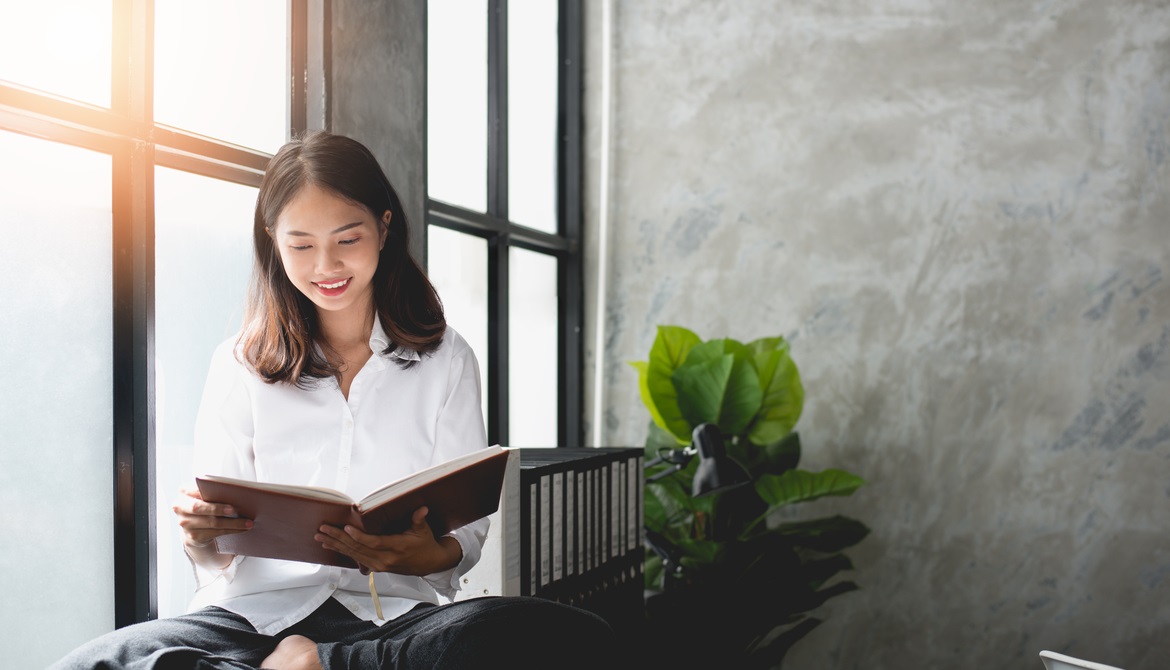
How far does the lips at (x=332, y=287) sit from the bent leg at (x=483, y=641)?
0.52 metres

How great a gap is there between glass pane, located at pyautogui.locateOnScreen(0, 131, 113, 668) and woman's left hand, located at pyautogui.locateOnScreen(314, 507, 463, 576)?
64 centimetres

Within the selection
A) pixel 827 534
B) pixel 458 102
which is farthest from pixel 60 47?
pixel 827 534

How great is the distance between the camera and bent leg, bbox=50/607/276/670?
1123mm

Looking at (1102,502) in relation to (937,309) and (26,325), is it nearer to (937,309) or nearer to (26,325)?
(937,309)

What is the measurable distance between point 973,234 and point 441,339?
2013mm

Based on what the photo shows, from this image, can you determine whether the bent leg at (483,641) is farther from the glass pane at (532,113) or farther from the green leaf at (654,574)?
the glass pane at (532,113)

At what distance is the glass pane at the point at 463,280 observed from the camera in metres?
2.63

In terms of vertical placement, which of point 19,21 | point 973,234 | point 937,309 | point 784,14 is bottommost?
point 937,309

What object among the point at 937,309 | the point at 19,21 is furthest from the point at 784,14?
the point at 19,21

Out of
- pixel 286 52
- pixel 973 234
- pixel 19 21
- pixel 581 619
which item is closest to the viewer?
pixel 581 619

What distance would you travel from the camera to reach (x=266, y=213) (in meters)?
1.54

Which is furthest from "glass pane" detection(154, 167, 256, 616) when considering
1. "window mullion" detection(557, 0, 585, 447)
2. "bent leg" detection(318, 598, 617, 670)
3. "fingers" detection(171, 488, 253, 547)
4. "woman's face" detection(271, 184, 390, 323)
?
"window mullion" detection(557, 0, 585, 447)

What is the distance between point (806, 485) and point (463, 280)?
114cm

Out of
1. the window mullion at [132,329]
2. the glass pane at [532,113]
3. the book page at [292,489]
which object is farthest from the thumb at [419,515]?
the glass pane at [532,113]
